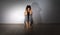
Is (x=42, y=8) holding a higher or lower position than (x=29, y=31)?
higher

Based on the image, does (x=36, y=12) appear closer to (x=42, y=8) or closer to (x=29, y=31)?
(x=42, y=8)

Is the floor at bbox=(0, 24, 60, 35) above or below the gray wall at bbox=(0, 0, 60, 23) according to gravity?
below

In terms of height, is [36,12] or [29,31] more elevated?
[36,12]

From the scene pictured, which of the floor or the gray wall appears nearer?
the floor

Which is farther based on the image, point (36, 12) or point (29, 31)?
point (36, 12)

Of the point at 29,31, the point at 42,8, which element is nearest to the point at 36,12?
the point at 42,8

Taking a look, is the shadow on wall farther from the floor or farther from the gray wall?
the floor

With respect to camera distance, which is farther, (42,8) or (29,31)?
(42,8)

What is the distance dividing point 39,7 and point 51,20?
264mm

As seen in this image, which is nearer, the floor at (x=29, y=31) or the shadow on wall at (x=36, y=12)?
the floor at (x=29, y=31)

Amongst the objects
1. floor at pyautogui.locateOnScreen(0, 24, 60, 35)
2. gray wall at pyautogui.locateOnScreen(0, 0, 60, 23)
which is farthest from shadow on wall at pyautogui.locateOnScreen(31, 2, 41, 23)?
floor at pyautogui.locateOnScreen(0, 24, 60, 35)

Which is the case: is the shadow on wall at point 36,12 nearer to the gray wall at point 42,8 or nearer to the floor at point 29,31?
the gray wall at point 42,8

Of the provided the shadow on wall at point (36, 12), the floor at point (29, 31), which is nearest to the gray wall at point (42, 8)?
the shadow on wall at point (36, 12)

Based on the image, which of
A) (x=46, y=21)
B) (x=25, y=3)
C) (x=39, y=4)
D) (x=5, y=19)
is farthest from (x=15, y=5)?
(x=46, y=21)
